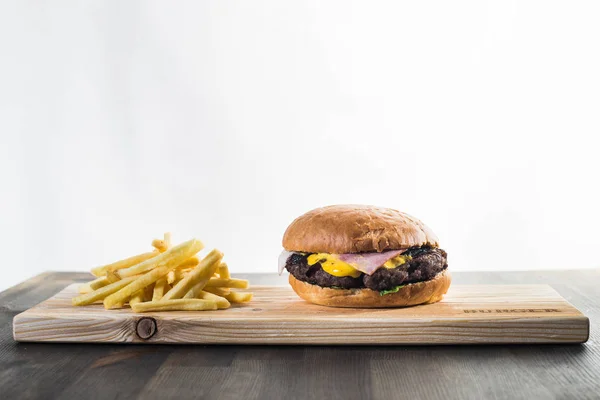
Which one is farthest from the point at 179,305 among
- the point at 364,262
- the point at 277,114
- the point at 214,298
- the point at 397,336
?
the point at 277,114

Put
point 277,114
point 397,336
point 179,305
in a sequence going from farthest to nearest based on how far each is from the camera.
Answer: point 277,114
point 179,305
point 397,336

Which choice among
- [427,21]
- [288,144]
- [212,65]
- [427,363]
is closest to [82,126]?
[212,65]

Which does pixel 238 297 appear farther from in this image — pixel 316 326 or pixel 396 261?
pixel 396 261

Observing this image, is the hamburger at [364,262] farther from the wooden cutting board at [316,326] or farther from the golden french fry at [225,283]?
the golden french fry at [225,283]

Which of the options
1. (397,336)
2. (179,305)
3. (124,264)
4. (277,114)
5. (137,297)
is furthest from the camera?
(277,114)

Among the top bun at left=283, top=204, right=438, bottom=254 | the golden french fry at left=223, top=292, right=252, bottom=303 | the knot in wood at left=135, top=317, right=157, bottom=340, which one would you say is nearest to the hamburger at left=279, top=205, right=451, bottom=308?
the top bun at left=283, top=204, right=438, bottom=254

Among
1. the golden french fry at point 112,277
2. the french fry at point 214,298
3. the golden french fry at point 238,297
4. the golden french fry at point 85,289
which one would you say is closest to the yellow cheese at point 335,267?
the golden french fry at point 238,297
